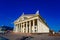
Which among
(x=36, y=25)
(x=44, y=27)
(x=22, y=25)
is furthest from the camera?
(x=22, y=25)

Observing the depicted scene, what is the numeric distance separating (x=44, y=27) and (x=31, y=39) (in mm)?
26446

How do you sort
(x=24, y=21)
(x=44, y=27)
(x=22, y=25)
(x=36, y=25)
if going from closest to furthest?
(x=44, y=27)
(x=36, y=25)
(x=24, y=21)
(x=22, y=25)

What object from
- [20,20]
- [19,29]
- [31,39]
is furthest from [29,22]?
[31,39]

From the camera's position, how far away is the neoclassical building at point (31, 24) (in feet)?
153

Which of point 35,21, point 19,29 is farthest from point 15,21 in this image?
point 35,21

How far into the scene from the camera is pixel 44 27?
46.2 metres

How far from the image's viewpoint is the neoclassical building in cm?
4650

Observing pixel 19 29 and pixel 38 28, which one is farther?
pixel 19 29

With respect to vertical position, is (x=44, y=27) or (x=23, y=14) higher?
(x=23, y=14)

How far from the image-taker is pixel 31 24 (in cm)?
5409

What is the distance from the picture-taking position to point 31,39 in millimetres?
20078

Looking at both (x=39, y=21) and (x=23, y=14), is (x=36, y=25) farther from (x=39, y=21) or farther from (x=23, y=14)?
(x=23, y=14)

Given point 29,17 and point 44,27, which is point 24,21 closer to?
point 29,17

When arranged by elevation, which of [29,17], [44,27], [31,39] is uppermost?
[29,17]
